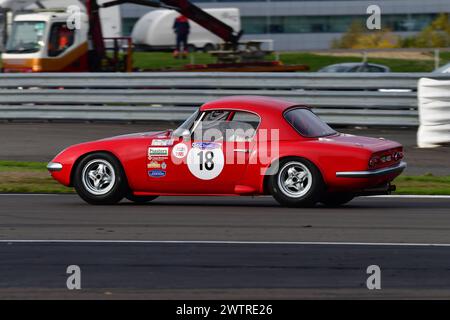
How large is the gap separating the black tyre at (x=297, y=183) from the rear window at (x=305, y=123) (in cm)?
44

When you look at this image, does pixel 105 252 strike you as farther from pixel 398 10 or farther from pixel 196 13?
pixel 398 10

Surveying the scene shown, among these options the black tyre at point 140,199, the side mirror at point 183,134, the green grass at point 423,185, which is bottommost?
the green grass at point 423,185

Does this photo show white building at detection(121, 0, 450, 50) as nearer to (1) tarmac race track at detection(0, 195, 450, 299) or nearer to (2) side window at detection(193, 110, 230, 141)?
(2) side window at detection(193, 110, 230, 141)

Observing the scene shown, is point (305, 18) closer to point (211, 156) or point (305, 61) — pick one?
point (305, 61)

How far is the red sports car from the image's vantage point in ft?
37.3

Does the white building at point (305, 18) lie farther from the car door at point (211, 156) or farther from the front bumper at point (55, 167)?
the car door at point (211, 156)

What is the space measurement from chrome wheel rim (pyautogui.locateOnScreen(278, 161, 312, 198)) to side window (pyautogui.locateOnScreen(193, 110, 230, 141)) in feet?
→ 2.62

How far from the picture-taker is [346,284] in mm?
7754

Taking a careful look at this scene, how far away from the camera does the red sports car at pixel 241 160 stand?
11375 mm

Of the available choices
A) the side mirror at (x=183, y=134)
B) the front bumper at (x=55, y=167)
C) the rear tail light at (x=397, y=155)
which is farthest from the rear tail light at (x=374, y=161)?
the front bumper at (x=55, y=167)

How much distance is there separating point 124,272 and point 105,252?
0.91m

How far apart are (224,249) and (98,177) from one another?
3.24 m

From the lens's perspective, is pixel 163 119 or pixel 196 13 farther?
pixel 196 13

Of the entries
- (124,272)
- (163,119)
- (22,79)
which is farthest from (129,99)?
(124,272)
